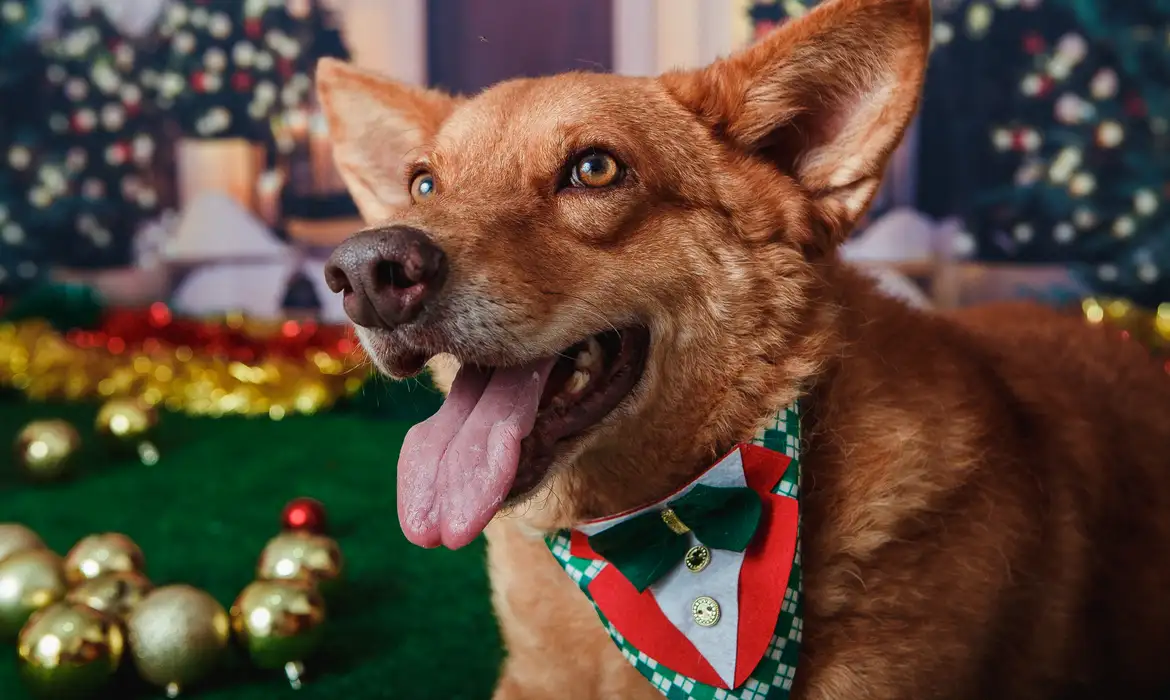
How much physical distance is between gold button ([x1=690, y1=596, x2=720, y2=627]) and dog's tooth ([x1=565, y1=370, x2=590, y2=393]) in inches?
15.4

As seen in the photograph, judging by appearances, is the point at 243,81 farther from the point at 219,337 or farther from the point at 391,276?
the point at 391,276

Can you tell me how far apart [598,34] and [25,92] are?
3890 mm

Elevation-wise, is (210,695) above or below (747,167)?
below

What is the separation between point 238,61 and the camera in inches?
247

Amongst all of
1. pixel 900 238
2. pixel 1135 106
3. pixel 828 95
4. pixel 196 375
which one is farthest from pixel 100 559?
pixel 1135 106

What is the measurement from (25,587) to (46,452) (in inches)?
50.9

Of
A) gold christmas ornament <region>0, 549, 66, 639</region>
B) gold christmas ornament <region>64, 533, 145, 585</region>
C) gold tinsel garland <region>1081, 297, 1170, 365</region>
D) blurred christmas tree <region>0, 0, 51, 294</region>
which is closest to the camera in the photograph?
gold christmas ornament <region>0, 549, 66, 639</region>

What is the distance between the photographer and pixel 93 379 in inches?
180

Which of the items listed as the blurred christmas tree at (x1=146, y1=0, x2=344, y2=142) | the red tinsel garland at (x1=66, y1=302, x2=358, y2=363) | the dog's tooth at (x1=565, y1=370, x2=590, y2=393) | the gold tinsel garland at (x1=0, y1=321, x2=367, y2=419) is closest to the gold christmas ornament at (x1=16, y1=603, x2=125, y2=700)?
the dog's tooth at (x1=565, y1=370, x2=590, y2=393)

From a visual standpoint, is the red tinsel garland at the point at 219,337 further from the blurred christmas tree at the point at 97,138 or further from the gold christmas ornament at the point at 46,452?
the gold christmas ornament at the point at 46,452

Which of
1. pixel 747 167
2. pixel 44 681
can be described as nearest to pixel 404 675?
pixel 44 681

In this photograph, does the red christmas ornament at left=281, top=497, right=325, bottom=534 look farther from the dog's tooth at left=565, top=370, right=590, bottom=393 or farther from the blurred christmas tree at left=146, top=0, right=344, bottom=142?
the blurred christmas tree at left=146, top=0, right=344, bottom=142

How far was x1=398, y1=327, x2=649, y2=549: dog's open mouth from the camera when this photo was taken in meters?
1.39

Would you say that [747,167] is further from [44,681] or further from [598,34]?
[598,34]
